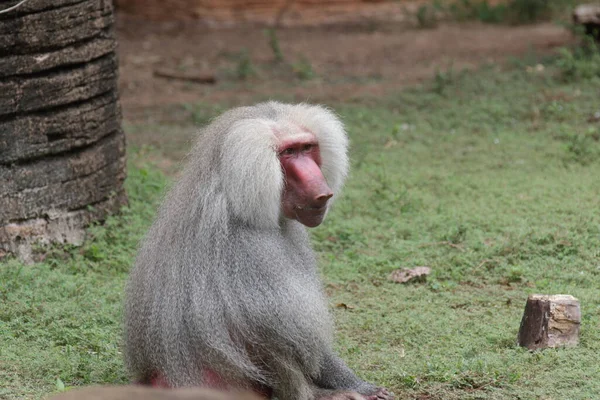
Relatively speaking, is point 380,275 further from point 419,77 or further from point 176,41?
point 176,41

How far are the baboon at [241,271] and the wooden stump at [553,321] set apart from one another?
105cm

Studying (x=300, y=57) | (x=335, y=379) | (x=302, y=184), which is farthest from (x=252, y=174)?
(x=300, y=57)

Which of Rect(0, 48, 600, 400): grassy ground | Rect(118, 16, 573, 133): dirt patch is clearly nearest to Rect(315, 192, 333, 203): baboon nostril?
Rect(0, 48, 600, 400): grassy ground

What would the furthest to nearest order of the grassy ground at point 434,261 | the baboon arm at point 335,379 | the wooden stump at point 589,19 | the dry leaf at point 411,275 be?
1. the wooden stump at point 589,19
2. the dry leaf at point 411,275
3. the grassy ground at point 434,261
4. the baboon arm at point 335,379

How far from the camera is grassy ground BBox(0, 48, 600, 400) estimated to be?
13.1 ft

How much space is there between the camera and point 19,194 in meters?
5.12

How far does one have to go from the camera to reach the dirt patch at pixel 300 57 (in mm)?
8845

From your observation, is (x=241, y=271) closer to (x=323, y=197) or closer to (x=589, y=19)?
(x=323, y=197)

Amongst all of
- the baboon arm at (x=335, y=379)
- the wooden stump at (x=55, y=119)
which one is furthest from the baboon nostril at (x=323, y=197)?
the wooden stump at (x=55, y=119)

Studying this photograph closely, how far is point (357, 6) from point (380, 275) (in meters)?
8.13

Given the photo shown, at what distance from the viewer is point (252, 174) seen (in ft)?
11.0

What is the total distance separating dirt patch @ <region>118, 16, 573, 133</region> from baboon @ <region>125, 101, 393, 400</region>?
469 cm

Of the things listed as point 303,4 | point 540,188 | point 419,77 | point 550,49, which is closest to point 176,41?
point 303,4

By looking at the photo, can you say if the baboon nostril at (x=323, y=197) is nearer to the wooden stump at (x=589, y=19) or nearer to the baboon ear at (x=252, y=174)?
the baboon ear at (x=252, y=174)
